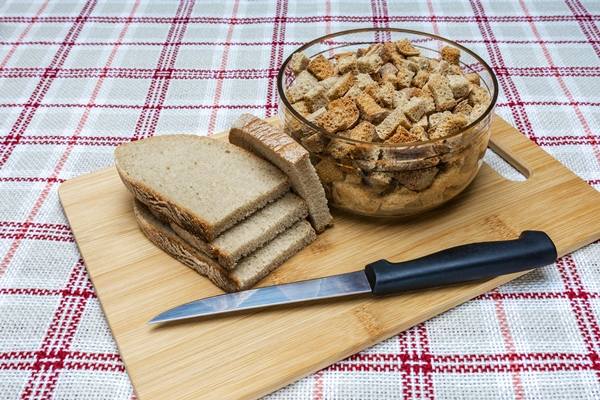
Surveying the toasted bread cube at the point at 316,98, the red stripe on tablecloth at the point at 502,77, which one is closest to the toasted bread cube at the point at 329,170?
the toasted bread cube at the point at 316,98

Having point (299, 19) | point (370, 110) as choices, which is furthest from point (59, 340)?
point (299, 19)

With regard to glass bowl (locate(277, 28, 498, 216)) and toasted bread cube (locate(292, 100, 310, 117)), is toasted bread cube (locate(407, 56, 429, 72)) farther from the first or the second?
toasted bread cube (locate(292, 100, 310, 117))

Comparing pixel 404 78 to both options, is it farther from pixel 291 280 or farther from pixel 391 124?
pixel 291 280

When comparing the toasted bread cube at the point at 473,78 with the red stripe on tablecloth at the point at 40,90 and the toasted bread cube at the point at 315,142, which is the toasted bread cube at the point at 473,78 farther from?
the red stripe on tablecloth at the point at 40,90

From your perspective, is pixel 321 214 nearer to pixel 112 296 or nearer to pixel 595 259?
pixel 112 296

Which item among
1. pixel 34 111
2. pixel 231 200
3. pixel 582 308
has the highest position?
pixel 231 200

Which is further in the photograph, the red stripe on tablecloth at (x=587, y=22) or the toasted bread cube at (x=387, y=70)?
the red stripe on tablecloth at (x=587, y=22)
